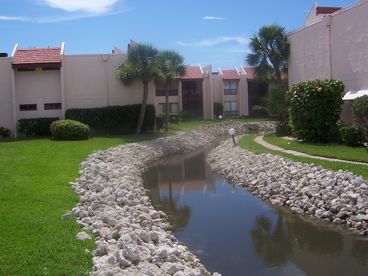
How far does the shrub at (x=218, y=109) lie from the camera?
58.0 m

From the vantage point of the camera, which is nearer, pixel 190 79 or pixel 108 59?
pixel 108 59

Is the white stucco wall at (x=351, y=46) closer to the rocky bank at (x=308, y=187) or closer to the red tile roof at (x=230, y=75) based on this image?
the rocky bank at (x=308, y=187)

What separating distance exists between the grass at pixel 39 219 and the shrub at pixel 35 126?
41.4ft

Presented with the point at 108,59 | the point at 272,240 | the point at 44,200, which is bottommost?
the point at 272,240

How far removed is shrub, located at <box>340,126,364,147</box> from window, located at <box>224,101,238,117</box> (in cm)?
3807

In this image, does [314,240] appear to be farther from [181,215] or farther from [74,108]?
[74,108]

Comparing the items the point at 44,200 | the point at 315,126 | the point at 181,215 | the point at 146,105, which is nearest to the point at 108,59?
the point at 146,105

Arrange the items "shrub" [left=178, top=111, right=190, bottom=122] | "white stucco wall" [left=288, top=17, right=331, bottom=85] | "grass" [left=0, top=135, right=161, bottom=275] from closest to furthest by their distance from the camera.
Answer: "grass" [left=0, top=135, right=161, bottom=275] → "white stucco wall" [left=288, top=17, right=331, bottom=85] → "shrub" [left=178, top=111, right=190, bottom=122]

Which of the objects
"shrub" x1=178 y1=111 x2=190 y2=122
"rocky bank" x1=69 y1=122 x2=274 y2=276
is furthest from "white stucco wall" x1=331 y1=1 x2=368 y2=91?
"shrub" x1=178 y1=111 x2=190 y2=122

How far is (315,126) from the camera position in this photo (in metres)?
24.1

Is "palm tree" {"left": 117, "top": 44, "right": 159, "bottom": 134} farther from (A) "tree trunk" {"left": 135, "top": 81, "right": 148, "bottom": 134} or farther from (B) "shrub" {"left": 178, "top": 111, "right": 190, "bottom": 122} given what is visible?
(B) "shrub" {"left": 178, "top": 111, "right": 190, "bottom": 122}

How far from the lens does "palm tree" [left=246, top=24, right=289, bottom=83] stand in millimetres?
40250

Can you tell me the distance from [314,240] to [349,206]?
1742 millimetres

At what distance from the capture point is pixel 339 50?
25.2 m
